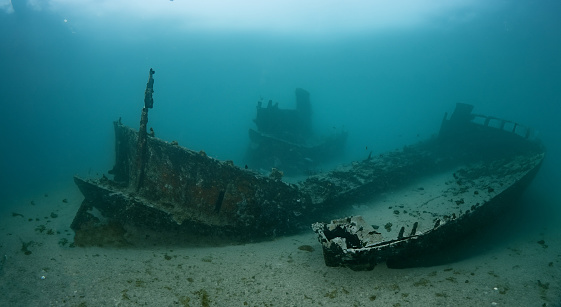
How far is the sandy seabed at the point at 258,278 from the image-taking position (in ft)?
17.1

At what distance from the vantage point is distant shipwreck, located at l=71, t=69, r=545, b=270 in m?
6.29

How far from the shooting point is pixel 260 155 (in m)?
18.7

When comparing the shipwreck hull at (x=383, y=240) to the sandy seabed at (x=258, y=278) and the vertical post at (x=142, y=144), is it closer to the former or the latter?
the sandy seabed at (x=258, y=278)

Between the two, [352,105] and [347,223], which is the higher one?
[352,105]

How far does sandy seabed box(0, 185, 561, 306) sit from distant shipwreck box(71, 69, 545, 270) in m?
0.46

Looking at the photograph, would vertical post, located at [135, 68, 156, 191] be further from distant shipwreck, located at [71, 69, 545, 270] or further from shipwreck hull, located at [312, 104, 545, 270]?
shipwreck hull, located at [312, 104, 545, 270]

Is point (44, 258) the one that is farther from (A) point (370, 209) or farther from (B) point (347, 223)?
(A) point (370, 209)

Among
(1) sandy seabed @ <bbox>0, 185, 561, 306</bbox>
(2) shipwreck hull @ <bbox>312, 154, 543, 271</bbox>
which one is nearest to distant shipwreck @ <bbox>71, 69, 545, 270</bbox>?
(2) shipwreck hull @ <bbox>312, 154, 543, 271</bbox>

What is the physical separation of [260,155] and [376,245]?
540 inches

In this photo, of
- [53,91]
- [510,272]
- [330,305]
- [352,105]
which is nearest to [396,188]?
[510,272]

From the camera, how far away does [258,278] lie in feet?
19.6

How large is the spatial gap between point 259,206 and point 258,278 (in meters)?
2.10

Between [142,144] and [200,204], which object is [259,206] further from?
[142,144]

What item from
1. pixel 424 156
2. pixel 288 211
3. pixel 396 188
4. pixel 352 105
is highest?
pixel 352 105
